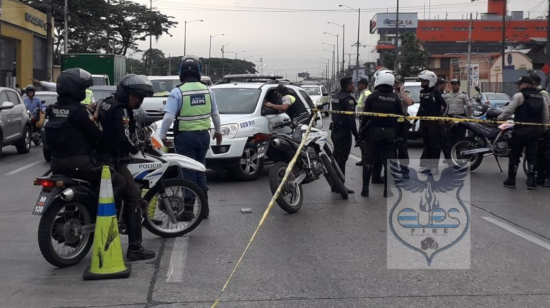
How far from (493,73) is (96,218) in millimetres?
56193

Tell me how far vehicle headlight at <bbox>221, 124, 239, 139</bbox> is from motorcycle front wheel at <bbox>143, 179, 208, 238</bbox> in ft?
13.5

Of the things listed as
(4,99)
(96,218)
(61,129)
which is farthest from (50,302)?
(4,99)

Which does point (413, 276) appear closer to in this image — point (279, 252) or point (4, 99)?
point (279, 252)

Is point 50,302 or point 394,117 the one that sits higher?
point 394,117

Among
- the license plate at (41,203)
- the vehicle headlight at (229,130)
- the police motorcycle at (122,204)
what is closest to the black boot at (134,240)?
the police motorcycle at (122,204)

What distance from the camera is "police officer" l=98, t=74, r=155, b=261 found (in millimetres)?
6773

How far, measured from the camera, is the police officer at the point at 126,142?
6773 millimetres

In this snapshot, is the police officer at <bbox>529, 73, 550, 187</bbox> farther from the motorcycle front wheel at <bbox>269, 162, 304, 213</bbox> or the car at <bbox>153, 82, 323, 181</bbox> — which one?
the motorcycle front wheel at <bbox>269, 162, 304, 213</bbox>

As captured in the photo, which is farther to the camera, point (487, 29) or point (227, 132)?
point (487, 29)

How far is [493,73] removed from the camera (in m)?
58.5

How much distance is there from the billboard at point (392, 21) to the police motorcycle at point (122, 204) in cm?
10470

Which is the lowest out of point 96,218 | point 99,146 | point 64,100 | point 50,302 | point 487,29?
point 50,302

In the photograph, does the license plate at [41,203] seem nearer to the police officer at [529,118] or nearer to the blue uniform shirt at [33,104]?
the police officer at [529,118]

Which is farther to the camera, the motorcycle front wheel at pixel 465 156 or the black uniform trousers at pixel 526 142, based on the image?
the motorcycle front wheel at pixel 465 156
